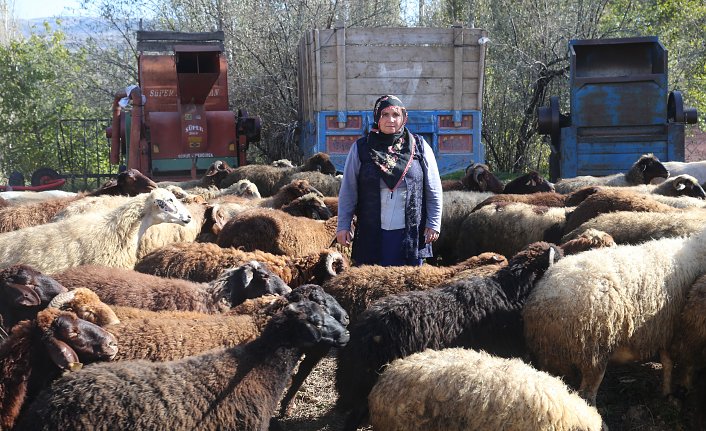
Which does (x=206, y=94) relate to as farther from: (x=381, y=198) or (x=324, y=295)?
(x=324, y=295)

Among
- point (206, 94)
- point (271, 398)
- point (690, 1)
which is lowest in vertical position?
point (271, 398)

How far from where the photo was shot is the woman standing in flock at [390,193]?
6.14 meters

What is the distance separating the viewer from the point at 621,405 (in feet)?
18.1

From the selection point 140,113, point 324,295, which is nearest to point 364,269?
point 324,295

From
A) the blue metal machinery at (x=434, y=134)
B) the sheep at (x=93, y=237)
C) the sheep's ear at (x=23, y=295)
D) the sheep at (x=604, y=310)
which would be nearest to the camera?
the sheep at (x=604, y=310)

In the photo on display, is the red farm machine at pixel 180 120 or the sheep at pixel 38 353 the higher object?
the red farm machine at pixel 180 120

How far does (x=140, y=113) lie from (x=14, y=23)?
37.1 metres

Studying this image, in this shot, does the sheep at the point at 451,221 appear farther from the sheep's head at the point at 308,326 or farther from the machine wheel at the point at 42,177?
the machine wheel at the point at 42,177

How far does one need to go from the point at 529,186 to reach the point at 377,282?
6.22 m

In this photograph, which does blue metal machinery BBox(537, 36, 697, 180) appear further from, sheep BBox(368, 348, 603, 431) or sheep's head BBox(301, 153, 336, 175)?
sheep BBox(368, 348, 603, 431)

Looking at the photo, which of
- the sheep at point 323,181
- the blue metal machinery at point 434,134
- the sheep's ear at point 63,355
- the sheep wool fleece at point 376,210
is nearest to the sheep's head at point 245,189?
the sheep at point 323,181

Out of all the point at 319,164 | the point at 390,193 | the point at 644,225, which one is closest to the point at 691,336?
the point at 644,225

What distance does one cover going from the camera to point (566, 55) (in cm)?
1814

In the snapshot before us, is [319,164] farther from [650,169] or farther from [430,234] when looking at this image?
[430,234]
